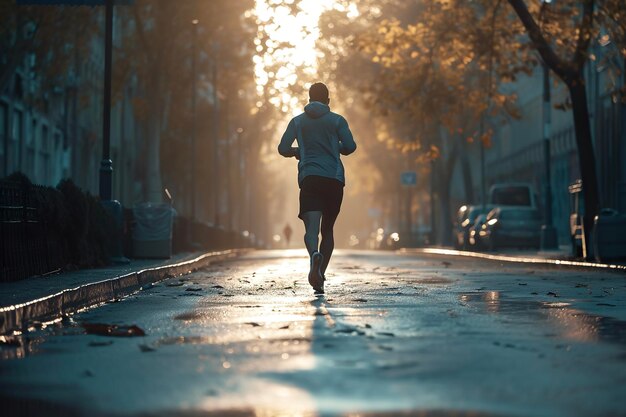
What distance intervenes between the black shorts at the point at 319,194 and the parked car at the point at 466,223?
1615 inches

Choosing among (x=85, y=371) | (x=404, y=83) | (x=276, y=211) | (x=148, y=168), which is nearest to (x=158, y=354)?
(x=85, y=371)

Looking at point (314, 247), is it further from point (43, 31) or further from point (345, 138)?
point (43, 31)

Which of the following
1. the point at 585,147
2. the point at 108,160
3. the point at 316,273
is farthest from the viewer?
the point at 585,147

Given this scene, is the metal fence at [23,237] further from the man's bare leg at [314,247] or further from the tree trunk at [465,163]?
the tree trunk at [465,163]

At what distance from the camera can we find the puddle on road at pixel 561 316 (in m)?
10.5

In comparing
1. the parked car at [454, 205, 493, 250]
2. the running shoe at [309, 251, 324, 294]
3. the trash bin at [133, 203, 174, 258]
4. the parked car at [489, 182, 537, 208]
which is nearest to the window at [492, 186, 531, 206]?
the parked car at [489, 182, 537, 208]

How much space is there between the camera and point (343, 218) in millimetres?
196750

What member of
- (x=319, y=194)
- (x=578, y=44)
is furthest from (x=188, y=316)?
(x=578, y=44)

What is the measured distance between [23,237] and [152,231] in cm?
1339

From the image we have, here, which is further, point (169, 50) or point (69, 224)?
point (169, 50)

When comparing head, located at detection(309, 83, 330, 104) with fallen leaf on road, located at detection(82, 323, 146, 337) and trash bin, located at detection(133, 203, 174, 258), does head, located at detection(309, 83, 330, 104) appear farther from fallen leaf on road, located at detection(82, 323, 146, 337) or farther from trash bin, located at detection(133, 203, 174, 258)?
trash bin, located at detection(133, 203, 174, 258)

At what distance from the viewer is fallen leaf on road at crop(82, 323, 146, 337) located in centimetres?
1087

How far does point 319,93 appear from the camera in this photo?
1645cm

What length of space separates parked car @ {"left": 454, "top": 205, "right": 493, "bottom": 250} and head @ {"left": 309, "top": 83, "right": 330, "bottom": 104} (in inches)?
1602
